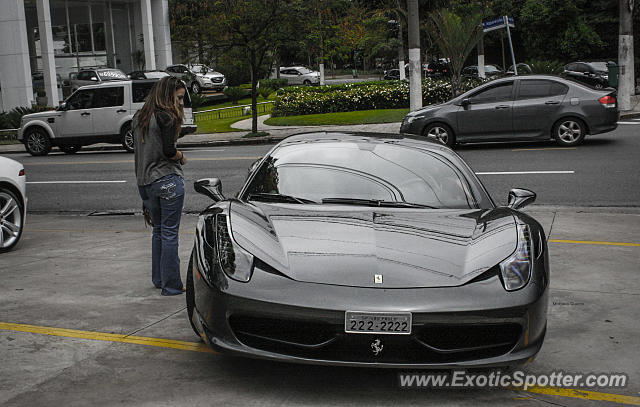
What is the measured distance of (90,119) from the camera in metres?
21.9

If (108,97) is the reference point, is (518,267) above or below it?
below

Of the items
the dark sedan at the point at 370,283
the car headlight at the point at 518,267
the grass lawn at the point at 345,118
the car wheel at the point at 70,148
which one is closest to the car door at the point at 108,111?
the car wheel at the point at 70,148

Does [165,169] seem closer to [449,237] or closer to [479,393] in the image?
[449,237]

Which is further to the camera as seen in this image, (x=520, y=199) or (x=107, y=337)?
(x=520, y=199)

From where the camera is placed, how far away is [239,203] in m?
5.12

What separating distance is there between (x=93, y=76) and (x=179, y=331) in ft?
111

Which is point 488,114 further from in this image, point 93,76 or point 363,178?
point 93,76

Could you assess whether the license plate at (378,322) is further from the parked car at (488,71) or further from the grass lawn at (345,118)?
the parked car at (488,71)

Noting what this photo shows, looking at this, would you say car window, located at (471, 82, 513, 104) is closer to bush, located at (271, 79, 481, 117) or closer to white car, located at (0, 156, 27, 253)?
bush, located at (271, 79, 481, 117)

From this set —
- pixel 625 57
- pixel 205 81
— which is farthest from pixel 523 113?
pixel 205 81

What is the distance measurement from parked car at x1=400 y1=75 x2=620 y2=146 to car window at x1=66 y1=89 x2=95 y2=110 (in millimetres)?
9905

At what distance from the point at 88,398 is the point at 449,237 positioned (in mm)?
2177

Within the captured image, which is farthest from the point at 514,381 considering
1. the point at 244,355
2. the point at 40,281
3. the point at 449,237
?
the point at 40,281

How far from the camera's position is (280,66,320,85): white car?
59.3 metres
